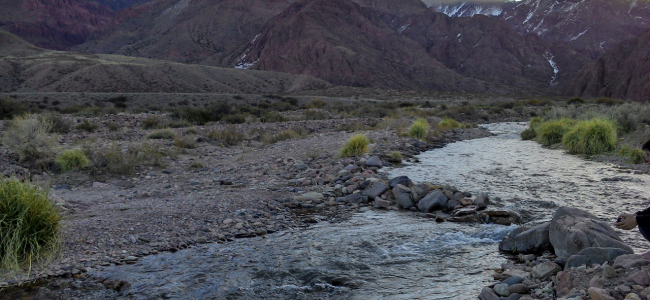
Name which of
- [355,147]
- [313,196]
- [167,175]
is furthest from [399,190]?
[167,175]

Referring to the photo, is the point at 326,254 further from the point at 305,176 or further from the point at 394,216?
the point at 305,176

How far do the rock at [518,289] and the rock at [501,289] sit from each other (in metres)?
0.05

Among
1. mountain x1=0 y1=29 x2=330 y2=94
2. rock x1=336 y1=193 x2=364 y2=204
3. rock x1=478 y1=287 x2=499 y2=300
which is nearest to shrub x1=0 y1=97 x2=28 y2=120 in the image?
rock x1=336 y1=193 x2=364 y2=204

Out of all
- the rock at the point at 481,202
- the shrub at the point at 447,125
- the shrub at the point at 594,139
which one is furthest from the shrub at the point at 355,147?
the shrub at the point at 447,125

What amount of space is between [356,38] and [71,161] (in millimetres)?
115639

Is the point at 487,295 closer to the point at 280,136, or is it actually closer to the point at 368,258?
the point at 368,258

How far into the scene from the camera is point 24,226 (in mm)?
5594

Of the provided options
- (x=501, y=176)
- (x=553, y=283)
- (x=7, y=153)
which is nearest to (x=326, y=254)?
(x=553, y=283)

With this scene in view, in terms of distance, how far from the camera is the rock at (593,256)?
15.9ft

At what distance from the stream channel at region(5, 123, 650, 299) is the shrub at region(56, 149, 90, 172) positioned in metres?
7.00

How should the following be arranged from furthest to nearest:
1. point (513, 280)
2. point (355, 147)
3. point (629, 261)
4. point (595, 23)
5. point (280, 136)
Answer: point (595, 23) < point (280, 136) < point (355, 147) < point (513, 280) < point (629, 261)

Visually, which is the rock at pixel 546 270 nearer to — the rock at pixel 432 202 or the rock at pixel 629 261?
the rock at pixel 629 261

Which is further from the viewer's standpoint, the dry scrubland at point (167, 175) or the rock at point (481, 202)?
the rock at point (481, 202)

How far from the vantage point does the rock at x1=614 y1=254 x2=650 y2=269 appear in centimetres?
425
